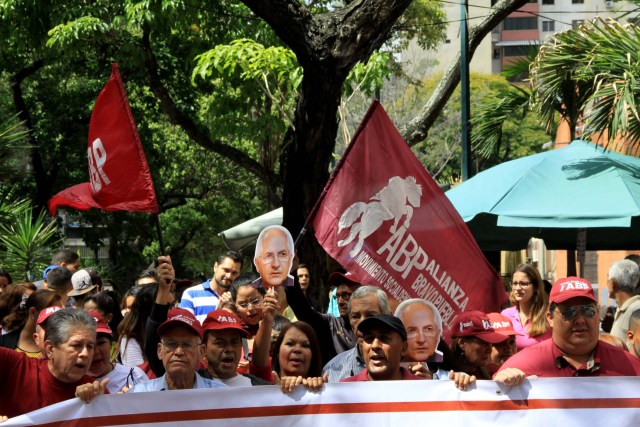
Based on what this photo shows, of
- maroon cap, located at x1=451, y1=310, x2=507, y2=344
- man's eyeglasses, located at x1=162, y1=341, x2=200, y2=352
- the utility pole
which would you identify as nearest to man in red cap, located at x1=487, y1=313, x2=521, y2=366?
maroon cap, located at x1=451, y1=310, x2=507, y2=344

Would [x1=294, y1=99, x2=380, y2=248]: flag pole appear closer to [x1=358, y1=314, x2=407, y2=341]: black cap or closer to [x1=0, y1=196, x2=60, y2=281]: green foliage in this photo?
[x1=358, y1=314, x2=407, y2=341]: black cap

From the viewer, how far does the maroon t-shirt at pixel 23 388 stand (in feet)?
16.9

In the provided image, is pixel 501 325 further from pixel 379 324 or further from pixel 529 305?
pixel 379 324

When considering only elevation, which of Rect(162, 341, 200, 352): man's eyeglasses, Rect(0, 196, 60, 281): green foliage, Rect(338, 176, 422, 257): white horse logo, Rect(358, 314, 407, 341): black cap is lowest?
Rect(0, 196, 60, 281): green foliage

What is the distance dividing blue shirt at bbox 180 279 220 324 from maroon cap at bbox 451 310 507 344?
8.85 ft

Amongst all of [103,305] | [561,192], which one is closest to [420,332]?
[103,305]

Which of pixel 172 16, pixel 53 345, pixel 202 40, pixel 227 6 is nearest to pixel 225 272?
pixel 53 345

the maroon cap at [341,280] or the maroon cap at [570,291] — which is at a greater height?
the maroon cap at [570,291]

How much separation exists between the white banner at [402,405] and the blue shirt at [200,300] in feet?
11.5

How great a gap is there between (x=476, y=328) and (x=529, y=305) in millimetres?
1617

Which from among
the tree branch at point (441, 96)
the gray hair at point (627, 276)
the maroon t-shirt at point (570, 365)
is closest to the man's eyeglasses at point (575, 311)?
the maroon t-shirt at point (570, 365)

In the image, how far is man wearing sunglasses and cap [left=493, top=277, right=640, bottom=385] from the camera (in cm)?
526

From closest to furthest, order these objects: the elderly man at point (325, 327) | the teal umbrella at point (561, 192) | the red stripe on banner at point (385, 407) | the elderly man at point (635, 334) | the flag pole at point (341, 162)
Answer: the red stripe on banner at point (385, 407) → the elderly man at point (635, 334) → the elderly man at point (325, 327) → the flag pole at point (341, 162) → the teal umbrella at point (561, 192)

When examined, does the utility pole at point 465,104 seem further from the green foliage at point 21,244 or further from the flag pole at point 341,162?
the flag pole at point 341,162
